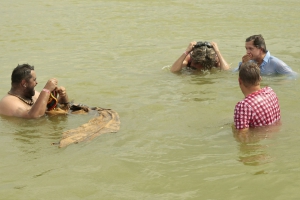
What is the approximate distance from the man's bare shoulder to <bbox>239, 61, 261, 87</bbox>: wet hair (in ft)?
11.4

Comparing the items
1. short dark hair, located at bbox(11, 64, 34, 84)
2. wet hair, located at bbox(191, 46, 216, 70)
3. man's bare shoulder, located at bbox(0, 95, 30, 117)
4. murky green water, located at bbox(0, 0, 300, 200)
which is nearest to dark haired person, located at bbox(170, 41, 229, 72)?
wet hair, located at bbox(191, 46, 216, 70)

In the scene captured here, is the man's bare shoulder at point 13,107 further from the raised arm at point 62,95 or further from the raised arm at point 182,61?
the raised arm at point 182,61

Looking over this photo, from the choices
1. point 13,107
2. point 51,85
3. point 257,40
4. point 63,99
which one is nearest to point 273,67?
point 257,40

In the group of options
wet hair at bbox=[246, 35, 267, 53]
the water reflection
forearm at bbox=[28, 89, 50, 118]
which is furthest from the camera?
wet hair at bbox=[246, 35, 267, 53]

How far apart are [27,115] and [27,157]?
65.1 inches

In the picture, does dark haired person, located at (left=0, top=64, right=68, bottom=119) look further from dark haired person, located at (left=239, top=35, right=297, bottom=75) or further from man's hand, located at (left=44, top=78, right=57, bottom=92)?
dark haired person, located at (left=239, top=35, right=297, bottom=75)

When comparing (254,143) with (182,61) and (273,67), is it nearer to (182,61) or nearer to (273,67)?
(273,67)

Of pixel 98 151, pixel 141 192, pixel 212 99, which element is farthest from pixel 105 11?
pixel 141 192

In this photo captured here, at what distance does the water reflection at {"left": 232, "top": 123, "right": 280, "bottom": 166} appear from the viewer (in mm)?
5918

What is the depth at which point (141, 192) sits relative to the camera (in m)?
5.27

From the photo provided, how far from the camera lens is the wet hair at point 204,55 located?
10.3 meters

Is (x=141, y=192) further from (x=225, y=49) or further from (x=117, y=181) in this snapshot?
(x=225, y=49)

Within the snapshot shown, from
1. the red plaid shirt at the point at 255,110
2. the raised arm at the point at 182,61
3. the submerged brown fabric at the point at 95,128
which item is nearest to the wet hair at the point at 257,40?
the raised arm at the point at 182,61

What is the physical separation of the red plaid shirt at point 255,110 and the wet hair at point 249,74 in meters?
0.13
